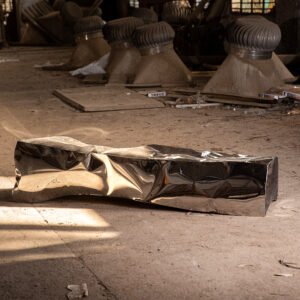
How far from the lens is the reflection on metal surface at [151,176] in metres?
4.18

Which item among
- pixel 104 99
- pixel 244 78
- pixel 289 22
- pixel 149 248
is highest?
pixel 289 22

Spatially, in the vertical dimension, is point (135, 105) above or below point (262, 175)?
below

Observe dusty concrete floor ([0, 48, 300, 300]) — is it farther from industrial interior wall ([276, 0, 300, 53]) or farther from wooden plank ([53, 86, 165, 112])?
industrial interior wall ([276, 0, 300, 53])

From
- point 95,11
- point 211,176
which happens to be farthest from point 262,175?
point 95,11

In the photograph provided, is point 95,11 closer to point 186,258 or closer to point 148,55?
point 148,55

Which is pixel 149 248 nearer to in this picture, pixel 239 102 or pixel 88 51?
pixel 239 102

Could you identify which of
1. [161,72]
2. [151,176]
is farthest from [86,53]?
[151,176]

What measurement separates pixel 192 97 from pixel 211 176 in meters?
4.16

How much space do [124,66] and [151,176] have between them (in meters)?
6.15

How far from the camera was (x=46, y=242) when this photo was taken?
150 inches

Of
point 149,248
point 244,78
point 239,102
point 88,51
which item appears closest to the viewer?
point 149,248

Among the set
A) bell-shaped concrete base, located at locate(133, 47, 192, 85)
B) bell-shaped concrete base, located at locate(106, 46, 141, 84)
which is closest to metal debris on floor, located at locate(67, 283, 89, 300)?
bell-shaped concrete base, located at locate(133, 47, 192, 85)

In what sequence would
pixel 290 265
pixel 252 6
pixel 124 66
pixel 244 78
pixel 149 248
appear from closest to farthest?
pixel 290 265 < pixel 149 248 < pixel 244 78 < pixel 124 66 < pixel 252 6

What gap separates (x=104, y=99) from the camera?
8406 mm
